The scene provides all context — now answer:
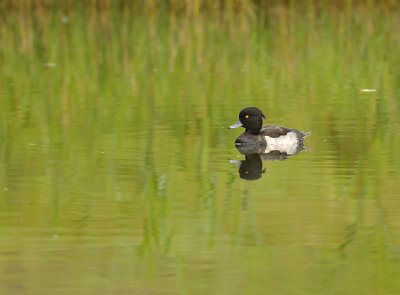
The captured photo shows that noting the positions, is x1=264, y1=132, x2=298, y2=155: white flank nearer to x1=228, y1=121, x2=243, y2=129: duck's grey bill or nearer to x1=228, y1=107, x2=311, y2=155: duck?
x1=228, y1=107, x2=311, y2=155: duck

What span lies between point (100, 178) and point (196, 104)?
3.95 metres

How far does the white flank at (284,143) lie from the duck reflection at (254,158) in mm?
38

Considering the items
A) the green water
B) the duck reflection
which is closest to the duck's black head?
the green water

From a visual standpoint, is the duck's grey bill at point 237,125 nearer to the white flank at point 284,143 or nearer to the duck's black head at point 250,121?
the duck's black head at point 250,121

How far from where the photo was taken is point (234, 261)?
5.18m

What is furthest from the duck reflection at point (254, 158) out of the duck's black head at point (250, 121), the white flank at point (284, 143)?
the duck's black head at point (250, 121)

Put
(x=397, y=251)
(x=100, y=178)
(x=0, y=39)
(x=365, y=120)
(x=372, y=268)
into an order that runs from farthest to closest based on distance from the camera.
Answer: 1. (x=0, y=39)
2. (x=365, y=120)
3. (x=100, y=178)
4. (x=397, y=251)
5. (x=372, y=268)

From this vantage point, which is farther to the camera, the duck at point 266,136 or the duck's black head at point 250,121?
the duck's black head at point 250,121

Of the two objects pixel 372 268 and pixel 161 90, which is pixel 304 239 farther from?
pixel 161 90

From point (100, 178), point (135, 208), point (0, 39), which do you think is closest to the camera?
point (135, 208)

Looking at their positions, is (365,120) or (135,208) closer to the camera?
(135,208)

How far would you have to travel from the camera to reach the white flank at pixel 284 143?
8.91 m

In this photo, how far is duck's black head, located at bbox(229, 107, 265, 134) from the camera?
31.9ft

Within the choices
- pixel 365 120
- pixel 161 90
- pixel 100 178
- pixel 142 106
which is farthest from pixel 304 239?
pixel 161 90
